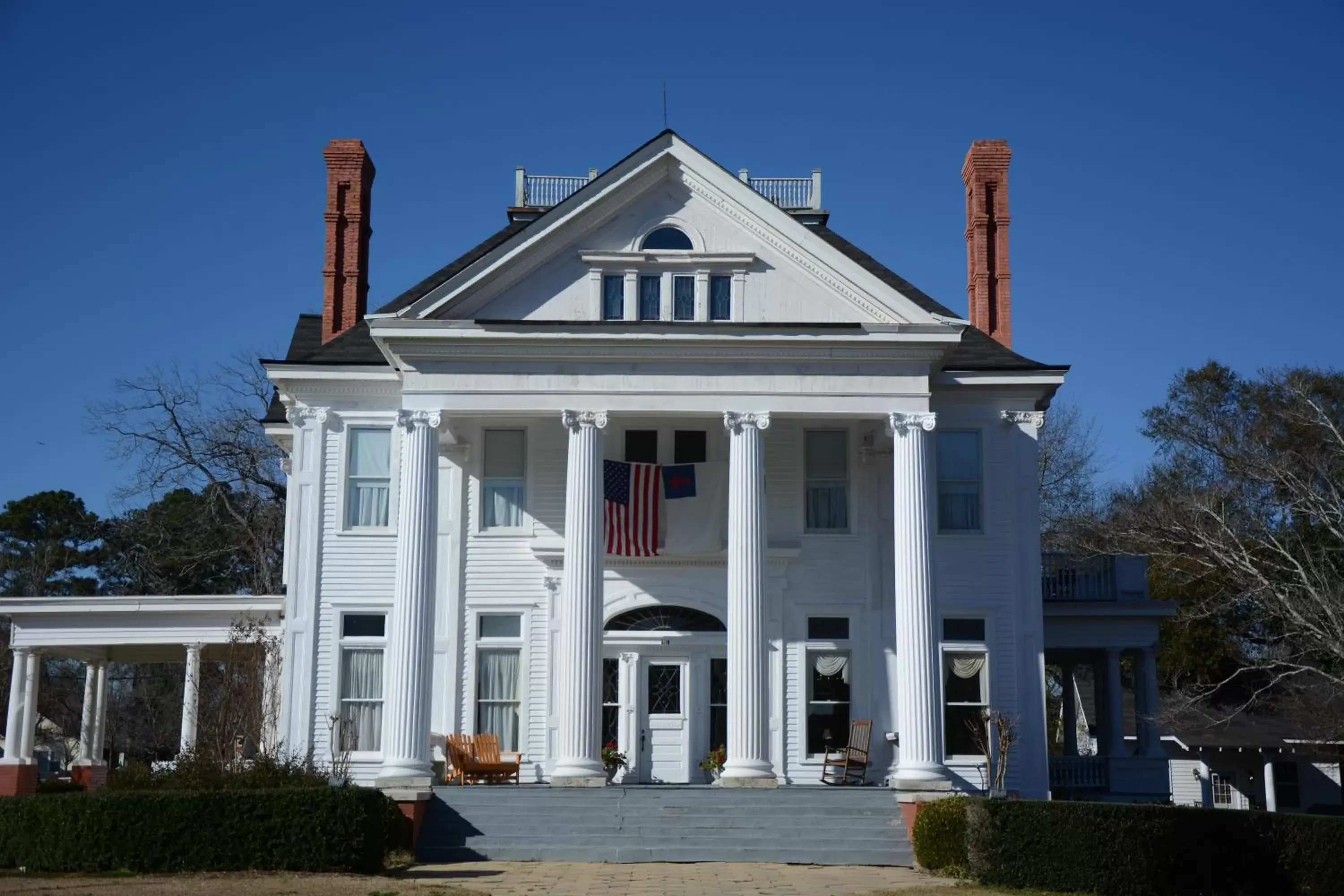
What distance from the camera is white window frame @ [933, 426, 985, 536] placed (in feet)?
89.9

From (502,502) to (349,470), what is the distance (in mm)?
2919

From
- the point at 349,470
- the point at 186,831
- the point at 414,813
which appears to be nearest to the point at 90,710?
the point at 349,470

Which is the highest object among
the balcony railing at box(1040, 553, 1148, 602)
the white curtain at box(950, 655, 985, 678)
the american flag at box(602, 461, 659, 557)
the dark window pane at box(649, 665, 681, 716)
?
the american flag at box(602, 461, 659, 557)

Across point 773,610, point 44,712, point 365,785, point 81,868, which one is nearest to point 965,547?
point 773,610

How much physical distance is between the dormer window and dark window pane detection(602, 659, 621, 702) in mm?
7712

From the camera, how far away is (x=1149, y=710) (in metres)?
29.5

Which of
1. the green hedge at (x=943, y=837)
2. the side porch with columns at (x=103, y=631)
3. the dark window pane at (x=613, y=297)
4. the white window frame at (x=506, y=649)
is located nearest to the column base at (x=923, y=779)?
the green hedge at (x=943, y=837)

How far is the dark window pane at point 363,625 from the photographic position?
87.5 ft

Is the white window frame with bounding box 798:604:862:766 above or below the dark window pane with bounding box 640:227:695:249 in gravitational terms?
below

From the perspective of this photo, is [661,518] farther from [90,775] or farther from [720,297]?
[90,775]

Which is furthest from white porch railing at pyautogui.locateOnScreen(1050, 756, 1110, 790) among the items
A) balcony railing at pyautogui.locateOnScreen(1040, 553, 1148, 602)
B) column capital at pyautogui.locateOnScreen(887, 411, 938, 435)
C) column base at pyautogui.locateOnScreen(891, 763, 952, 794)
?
column capital at pyautogui.locateOnScreen(887, 411, 938, 435)

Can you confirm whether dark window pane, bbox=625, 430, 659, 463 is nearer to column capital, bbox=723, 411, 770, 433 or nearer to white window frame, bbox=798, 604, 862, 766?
column capital, bbox=723, 411, 770, 433

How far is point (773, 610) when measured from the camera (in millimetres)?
27188

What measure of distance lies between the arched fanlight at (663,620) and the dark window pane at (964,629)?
14.2 ft
